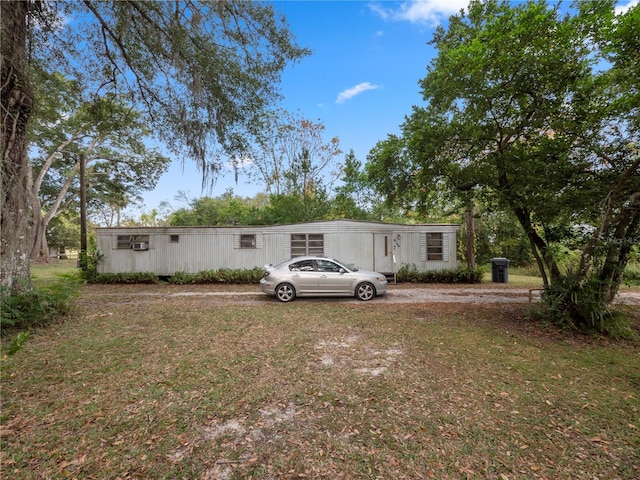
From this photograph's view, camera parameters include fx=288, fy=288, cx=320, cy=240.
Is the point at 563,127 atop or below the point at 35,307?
atop

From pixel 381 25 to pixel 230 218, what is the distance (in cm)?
1586

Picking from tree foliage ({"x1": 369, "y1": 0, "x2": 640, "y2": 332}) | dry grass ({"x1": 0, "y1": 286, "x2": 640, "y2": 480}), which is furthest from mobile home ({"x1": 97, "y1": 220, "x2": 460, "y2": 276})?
dry grass ({"x1": 0, "y1": 286, "x2": 640, "y2": 480})

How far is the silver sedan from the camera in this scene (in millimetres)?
8633

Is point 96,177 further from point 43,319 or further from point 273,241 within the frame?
point 43,319

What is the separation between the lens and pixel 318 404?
311cm

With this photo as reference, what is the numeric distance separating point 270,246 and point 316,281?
192 inches

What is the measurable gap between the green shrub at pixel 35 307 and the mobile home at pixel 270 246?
635 cm

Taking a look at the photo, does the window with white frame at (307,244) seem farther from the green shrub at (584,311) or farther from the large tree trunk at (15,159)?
the large tree trunk at (15,159)

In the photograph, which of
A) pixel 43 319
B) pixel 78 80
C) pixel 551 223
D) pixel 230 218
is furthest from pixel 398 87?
pixel 230 218

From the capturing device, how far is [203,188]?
705cm

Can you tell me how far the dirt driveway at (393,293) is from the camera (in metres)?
8.88

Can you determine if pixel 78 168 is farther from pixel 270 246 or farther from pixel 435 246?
pixel 435 246

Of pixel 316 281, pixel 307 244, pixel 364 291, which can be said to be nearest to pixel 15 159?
pixel 316 281

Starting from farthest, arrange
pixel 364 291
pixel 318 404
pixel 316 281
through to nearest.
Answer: pixel 364 291, pixel 316 281, pixel 318 404
